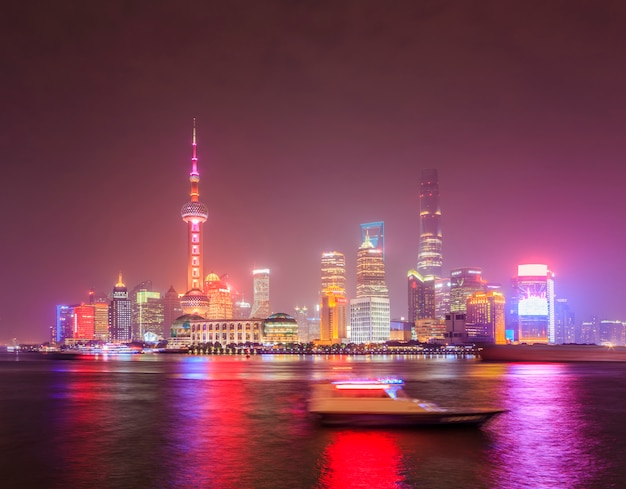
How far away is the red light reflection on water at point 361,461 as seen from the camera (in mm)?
32344

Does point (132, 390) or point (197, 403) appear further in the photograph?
point (132, 390)

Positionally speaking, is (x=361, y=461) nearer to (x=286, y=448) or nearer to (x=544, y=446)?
(x=286, y=448)

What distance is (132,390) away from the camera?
296 feet

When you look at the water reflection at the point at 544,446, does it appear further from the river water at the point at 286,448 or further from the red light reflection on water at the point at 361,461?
the red light reflection on water at the point at 361,461

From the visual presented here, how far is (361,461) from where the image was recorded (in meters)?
36.7

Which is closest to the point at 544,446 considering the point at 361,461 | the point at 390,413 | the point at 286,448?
the point at 390,413

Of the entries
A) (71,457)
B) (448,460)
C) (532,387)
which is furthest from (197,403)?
(532,387)

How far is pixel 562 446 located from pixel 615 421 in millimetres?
16033

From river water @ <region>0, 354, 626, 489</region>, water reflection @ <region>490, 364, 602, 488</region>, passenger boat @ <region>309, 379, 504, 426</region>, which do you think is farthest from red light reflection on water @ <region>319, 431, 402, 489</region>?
water reflection @ <region>490, 364, 602, 488</region>

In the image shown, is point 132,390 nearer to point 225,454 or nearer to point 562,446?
point 225,454

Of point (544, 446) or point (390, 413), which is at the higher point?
point (390, 413)

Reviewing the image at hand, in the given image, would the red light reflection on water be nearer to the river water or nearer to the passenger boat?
the river water

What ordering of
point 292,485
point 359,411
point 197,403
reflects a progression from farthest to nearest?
point 197,403, point 359,411, point 292,485

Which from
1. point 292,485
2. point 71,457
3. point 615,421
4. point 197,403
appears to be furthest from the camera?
point 197,403
